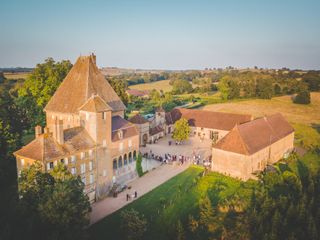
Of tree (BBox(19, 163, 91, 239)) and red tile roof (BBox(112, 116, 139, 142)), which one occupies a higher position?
red tile roof (BBox(112, 116, 139, 142))

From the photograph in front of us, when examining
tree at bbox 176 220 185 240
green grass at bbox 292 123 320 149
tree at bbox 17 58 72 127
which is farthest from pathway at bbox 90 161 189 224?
green grass at bbox 292 123 320 149

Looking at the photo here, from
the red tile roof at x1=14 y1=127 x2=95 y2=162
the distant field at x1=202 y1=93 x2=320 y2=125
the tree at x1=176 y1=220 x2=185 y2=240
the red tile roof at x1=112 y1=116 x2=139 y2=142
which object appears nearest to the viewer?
the tree at x1=176 y1=220 x2=185 y2=240

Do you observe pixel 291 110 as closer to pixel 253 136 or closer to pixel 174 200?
pixel 253 136

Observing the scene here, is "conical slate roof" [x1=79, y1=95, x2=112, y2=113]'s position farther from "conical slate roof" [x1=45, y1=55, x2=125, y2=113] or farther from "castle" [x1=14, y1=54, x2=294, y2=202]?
"conical slate roof" [x1=45, y1=55, x2=125, y2=113]

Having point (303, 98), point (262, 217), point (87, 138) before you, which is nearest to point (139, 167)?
point (87, 138)

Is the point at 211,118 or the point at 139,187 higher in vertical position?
the point at 211,118

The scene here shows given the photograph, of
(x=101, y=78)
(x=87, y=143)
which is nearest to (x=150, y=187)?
(x=87, y=143)

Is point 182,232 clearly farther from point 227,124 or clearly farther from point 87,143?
point 227,124
